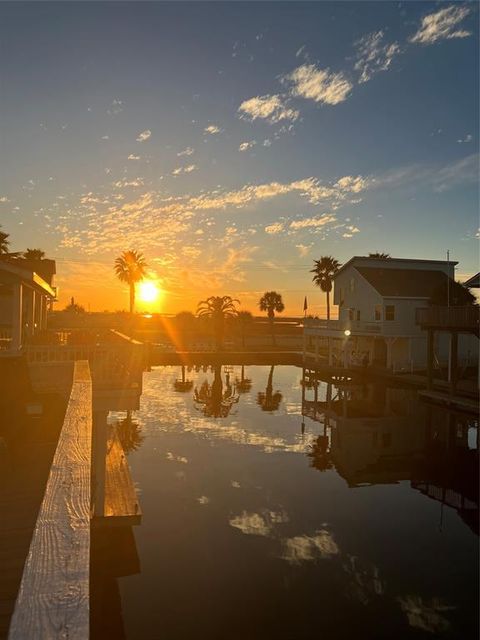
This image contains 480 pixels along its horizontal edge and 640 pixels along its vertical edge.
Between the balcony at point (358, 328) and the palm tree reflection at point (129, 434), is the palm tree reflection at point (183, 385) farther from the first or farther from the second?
the balcony at point (358, 328)

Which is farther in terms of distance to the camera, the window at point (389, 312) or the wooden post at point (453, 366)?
the window at point (389, 312)

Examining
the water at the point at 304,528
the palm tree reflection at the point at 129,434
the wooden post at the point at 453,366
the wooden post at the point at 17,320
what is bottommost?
the water at the point at 304,528

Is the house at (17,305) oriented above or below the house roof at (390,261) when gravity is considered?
below

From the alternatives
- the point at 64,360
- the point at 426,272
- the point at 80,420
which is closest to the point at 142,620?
the point at 64,360

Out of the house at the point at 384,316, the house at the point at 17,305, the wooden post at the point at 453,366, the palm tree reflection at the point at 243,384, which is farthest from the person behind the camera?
the house at the point at 384,316

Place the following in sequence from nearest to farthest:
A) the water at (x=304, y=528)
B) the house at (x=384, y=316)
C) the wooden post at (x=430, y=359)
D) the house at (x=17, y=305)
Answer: the water at (x=304, y=528) → the house at (x=17, y=305) → the wooden post at (x=430, y=359) → the house at (x=384, y=316)

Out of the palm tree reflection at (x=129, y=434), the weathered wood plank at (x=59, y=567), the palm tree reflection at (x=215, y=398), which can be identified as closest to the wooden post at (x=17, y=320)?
the palm tree reflection at (x=129, y=434)

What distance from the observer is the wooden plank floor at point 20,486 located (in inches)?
280

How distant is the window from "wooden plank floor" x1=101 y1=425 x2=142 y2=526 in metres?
31.5

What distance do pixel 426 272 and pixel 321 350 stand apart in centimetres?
1480

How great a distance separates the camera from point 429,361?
31.0m

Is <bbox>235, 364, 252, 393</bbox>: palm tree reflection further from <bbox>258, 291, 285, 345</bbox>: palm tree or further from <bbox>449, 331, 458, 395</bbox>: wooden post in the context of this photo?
<bbox>258, 291, 285, 345</bbox>: palm tree

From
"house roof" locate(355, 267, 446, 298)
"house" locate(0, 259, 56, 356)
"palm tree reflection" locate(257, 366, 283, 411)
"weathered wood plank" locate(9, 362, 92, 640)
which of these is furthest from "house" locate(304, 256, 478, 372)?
"weathered wood plank" locate(9, 362, 92, 640)

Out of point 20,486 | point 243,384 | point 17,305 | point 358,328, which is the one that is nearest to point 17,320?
point 17,305
